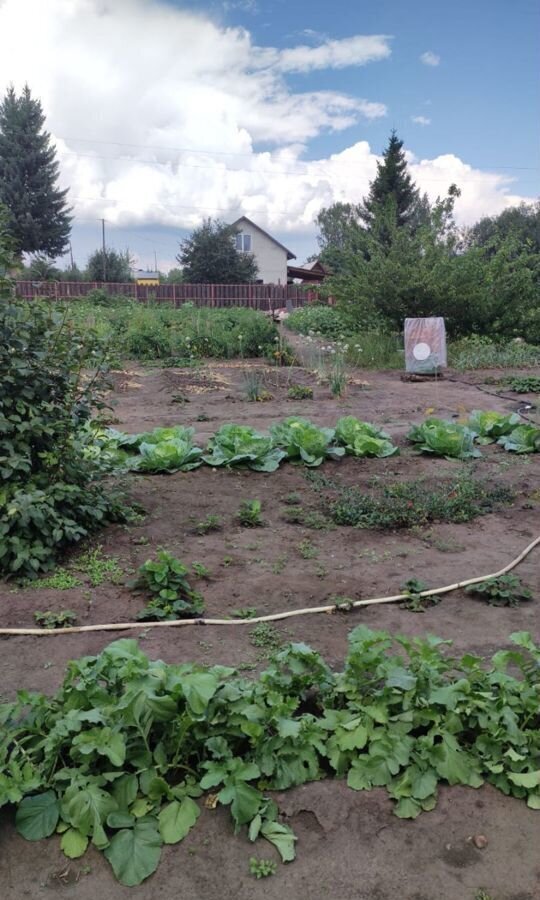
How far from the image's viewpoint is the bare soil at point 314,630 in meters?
1.63

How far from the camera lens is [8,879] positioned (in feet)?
5.35

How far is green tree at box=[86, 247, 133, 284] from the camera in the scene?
36.0 m

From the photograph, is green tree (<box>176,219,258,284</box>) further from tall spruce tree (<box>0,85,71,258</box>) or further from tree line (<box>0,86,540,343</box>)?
tall spruce tree (<box>0,85,71,258</box>)

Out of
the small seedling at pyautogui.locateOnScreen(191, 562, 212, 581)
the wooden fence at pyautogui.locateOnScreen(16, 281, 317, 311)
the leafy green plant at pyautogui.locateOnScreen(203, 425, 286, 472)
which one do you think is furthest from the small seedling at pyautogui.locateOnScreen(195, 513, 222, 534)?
the wooden fence at pyautogui.locateOnScreen(16, 281, 317, 311)

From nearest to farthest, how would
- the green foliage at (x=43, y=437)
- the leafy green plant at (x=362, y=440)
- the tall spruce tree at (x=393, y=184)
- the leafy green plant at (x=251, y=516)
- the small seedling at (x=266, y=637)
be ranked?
the small seedling at (x=266, y=637) < the green foliage at (x=43, y=437) < the leafy green plant at (x=251, y=516) < the leafy green plant at (x=362, y=440) < the tall spruce tree at (x=393, y=184)

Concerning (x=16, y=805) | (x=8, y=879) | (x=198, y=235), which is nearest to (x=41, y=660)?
(x=16, y=805)

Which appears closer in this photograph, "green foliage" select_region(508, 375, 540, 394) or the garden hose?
the garden hose

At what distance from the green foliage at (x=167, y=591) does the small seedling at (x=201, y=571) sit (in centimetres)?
12

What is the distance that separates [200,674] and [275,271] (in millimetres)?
47311

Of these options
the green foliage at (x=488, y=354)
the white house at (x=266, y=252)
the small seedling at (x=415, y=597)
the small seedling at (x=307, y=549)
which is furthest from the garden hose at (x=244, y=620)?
the white house at (x=266, y=252)

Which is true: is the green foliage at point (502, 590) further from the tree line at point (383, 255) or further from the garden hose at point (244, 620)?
the tree line at point (383, 255)

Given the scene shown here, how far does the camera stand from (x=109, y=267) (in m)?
37.1

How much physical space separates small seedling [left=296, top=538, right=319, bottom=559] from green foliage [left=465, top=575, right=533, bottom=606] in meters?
0.87

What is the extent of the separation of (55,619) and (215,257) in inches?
1388
